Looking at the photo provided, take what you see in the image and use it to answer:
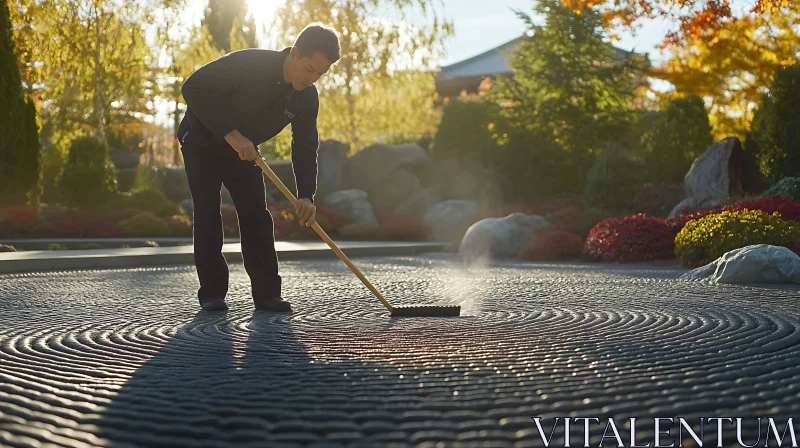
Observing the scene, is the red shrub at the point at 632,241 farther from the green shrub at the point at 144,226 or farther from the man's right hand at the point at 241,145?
the green shrub at the point at 144,226

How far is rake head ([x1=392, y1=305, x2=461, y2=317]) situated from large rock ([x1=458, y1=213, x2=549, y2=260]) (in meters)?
8.35

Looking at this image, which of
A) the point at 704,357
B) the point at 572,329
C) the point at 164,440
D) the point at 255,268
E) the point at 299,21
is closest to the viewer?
the point at 164,440

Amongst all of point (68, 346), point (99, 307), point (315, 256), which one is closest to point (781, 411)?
point (68, 346)

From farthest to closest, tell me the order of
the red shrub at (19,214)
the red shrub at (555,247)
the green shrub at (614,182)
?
1. the green shrub at (614,182)
2. the red shrub at (19,214)
3. the red shrub at (555,247)

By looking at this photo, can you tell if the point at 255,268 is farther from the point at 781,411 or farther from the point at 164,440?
the point at 781,411

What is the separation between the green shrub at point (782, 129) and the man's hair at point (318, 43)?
451 inches

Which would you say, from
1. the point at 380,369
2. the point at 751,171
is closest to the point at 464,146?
the point at 751,171

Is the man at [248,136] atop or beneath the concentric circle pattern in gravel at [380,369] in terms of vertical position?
atop

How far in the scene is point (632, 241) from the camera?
12.0 meters

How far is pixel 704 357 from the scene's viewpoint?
3.33m

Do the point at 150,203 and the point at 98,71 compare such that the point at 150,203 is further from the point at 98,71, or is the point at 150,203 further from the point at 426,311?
the point at 426,311

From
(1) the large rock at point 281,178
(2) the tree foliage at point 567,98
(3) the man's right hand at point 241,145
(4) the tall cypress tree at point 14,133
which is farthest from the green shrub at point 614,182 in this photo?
(3) the man's right hand at point 241,145

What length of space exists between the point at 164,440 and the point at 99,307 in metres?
3.61

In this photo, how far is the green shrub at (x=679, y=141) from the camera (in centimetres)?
1741
